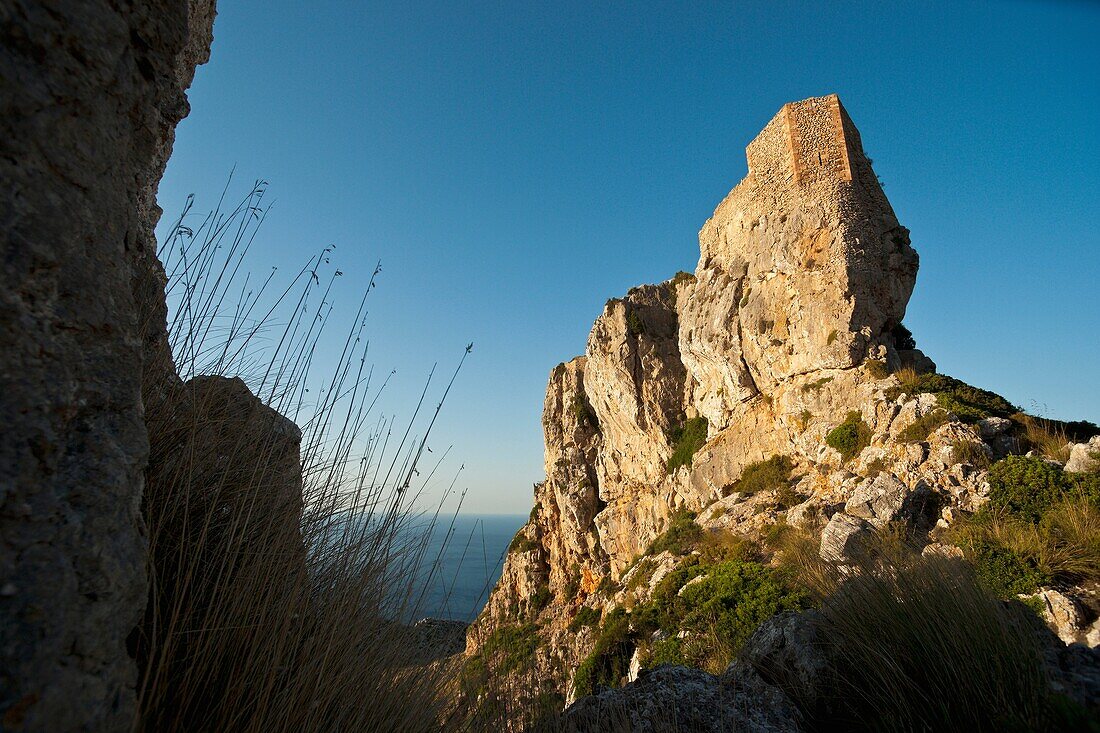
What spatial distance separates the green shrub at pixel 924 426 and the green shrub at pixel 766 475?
3741 millimetres

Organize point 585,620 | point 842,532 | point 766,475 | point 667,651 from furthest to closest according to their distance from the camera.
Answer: point 585,620
point 766,475
point 667,651
point 842,532

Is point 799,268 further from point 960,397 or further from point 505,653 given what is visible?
point 505,653

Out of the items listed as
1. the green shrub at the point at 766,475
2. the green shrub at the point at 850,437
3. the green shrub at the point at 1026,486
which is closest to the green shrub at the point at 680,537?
the green shrub at the point at 766,475

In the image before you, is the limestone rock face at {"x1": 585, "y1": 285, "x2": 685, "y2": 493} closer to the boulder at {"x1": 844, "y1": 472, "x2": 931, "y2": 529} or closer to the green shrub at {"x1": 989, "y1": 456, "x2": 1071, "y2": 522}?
the boulder at {"x1": 844, "y1": 472, "x2": 931, "y2": 529}

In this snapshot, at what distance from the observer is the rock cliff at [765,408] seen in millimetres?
10398

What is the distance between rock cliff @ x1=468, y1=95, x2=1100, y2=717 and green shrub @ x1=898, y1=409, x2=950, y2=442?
5 cm

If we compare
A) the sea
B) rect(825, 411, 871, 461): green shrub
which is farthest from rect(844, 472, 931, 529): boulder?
the sea

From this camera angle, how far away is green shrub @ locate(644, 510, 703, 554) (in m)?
14.0

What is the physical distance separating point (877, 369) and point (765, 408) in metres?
3.70

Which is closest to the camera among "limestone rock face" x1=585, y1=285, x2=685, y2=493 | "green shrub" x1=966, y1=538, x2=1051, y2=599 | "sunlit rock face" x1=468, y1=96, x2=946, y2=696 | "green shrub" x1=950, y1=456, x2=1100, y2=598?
"green shrub" x1=966, y1=538, x2=1051, y2=599

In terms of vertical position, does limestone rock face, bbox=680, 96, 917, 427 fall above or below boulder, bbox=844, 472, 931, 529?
above

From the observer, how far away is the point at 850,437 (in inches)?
510

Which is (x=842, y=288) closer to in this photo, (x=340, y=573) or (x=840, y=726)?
(x=840, y=726)

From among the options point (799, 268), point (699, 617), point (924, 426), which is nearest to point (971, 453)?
point (924, 426)
